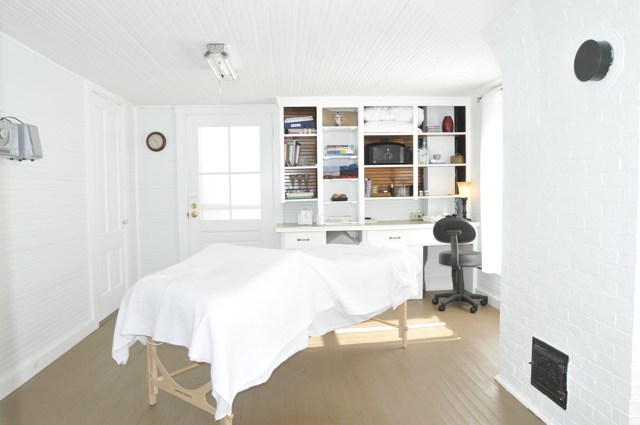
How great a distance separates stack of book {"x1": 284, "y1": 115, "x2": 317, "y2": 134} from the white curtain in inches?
74.4

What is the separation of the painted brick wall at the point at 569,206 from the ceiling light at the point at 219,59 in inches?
72.4

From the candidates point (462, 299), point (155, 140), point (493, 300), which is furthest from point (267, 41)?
point (493, 300)

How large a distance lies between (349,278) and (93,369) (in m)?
2.04

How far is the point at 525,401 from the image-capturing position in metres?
2.29

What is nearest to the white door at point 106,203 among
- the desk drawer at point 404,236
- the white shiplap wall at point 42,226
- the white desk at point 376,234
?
the white shiplap wall at point 42,226

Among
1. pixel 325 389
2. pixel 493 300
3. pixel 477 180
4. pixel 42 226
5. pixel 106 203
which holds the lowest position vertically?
pixel 325 389

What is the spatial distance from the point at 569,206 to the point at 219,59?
99.9 inches

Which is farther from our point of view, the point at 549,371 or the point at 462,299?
the point at 462,299

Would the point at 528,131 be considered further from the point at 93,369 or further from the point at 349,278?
the point at 93,369

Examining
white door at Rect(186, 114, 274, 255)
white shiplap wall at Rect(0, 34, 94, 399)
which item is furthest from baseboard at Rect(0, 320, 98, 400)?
white door at Rect(186, 114, 274, 255)

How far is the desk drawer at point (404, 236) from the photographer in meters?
4.42

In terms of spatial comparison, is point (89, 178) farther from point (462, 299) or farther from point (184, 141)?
point (462, 299)

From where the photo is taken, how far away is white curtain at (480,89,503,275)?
13.1 ft

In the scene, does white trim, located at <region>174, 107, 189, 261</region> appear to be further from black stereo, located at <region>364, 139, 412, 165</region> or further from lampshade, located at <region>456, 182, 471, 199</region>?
lampshade, located at <region>456, 182, 471, 199</region>
